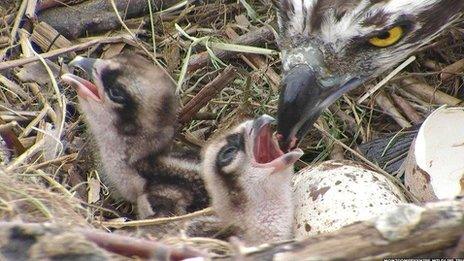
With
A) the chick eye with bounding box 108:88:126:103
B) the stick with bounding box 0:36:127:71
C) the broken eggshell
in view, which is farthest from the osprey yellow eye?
the stick with bounding box 0:36:127:71

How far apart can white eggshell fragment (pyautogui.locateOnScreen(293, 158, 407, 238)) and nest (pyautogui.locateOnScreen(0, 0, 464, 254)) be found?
0.36 metres

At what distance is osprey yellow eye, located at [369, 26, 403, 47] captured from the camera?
3.10 metres

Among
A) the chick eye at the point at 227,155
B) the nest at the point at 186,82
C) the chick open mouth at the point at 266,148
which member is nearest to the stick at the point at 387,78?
the nest at the point at 186,82

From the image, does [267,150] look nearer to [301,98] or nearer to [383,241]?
[301,98]

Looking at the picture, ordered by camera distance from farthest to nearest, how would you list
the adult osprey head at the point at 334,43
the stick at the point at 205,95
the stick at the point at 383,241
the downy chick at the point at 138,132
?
the stick at the point at 205,95, the downy chick at the point at 138,132, the adult osprey head at the point at 334,43, the stick at the point at 383,241

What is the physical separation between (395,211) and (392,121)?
76.5 inches

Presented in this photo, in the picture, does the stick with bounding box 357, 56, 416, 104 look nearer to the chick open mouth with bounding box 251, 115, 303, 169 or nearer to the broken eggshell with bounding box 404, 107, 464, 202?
the broken eggshell with bounding box 404, 107, 464, 202

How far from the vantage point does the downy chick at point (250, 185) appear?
3.07m

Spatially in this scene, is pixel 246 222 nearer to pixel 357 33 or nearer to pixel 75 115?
pixel 357 33

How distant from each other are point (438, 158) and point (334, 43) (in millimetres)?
635

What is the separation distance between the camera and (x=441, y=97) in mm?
3951

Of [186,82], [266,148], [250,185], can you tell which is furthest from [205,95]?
[250,185]

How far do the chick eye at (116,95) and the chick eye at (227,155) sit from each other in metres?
0.49

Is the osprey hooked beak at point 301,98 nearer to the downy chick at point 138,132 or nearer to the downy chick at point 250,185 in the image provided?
the downy chick at point 250,185
